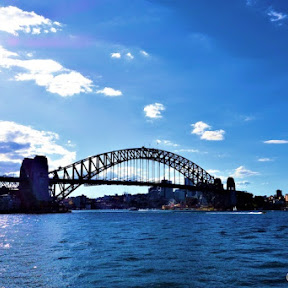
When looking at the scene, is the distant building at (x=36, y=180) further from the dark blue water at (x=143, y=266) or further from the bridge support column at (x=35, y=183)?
the dark blue water at (x=143, y=266)

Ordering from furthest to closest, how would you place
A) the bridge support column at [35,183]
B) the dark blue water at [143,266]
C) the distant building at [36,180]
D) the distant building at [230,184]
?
the distant building at [230,184] → the distant building at [36,180] → the bridge support column at [35,183] → the dark blue water at [143,266]

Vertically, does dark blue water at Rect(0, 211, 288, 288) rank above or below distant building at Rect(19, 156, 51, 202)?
below

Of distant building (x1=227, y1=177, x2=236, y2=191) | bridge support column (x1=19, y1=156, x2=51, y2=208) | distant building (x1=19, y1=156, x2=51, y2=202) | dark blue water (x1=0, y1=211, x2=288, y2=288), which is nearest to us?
dark blue water (x1=0, y1=211, x2=288, y2=288)

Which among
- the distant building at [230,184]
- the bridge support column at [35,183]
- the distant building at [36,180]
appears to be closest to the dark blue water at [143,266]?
the bridge support column at [35,183]

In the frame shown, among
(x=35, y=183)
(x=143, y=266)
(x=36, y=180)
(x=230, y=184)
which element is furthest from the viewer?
(x=230, y=184)

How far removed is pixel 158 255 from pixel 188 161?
467ft

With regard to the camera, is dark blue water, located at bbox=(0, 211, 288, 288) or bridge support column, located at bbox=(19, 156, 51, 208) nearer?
dark blue water, located at bbox=(0, 211, 288, 288)

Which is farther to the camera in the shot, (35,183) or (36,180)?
(36,180)

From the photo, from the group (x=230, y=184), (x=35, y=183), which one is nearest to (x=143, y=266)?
(x=35, y=183)

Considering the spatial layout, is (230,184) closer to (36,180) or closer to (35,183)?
(36,180)

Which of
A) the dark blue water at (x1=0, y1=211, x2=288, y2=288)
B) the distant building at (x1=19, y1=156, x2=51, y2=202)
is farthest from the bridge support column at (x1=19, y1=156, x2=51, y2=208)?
the dark blue water at (x1=0, y1=211, x2=288, y2=288)

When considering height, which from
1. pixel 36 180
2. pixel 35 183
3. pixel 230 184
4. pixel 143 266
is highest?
pixel 36 180

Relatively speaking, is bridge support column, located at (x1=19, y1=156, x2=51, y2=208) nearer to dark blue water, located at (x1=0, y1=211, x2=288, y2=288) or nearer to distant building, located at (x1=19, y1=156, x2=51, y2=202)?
distant building, located at (x1=19, y1=156, x2=51, y2=202)

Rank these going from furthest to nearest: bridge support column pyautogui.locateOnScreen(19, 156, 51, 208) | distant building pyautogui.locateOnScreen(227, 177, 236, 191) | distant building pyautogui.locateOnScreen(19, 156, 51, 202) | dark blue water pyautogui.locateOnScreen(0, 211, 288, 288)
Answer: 1. distant building pyautogui.locateOnScreen(227, 177, 236, 191)
2. distant building pyautogui.locateOnScreen(19, 156, 51, 202)
3. bridge support column pyautogui.locateOnScreen(19, 156, 51, 208)
4. dark blue water pyautogui.locateOnScreen(0, 211, 288, 288)
